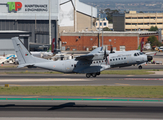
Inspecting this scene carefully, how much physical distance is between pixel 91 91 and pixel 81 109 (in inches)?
336

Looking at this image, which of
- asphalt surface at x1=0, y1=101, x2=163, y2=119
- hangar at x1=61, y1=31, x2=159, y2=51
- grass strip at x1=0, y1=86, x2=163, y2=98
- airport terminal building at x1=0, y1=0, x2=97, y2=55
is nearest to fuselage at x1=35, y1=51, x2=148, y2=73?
grass strip at x1=0, y1=86, x2=163, y2=98

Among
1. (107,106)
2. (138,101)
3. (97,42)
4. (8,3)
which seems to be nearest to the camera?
(107,106)

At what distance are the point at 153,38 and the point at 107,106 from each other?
111m

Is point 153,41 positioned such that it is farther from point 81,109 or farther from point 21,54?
point 81,109

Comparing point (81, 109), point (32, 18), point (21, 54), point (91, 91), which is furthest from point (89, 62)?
point (32, 18)

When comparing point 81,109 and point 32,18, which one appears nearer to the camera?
point 81,109

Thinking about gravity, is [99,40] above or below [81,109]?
above

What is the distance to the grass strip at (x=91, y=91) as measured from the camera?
30.8 m

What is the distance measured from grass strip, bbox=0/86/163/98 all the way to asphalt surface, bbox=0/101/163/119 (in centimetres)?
402

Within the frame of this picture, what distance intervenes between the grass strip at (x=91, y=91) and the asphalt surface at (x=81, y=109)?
402cm

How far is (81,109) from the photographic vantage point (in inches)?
966

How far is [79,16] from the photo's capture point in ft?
458

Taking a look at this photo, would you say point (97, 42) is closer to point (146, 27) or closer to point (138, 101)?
point (146, 27)

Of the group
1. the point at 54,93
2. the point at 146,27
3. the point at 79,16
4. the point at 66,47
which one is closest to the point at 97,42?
the point at 66,47
